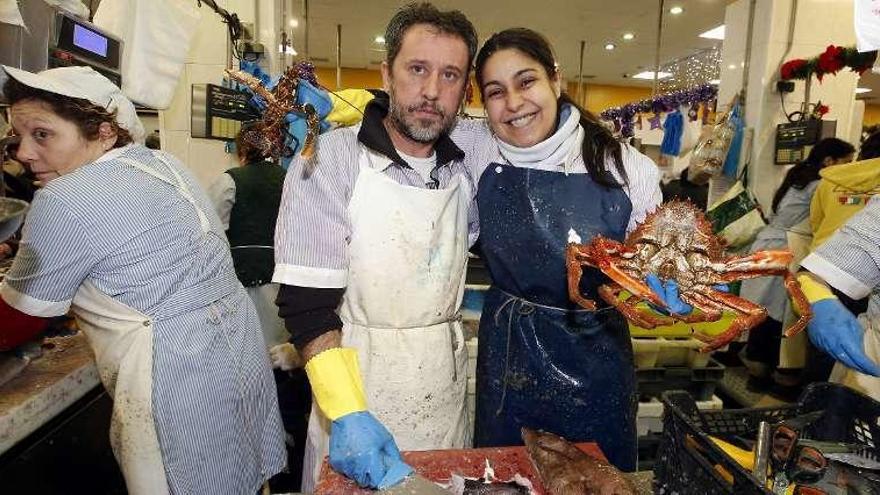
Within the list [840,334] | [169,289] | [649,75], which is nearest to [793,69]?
[840,334]

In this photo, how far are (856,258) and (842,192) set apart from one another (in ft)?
8.42

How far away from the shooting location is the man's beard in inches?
74.8

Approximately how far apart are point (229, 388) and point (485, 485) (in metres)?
1.14

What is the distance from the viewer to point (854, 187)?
389 cm

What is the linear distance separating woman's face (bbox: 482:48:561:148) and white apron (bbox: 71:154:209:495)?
54.7 inches

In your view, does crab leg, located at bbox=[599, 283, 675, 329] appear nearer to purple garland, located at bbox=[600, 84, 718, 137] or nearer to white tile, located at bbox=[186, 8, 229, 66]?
white tile, located at bbox=[186, 8, 229, 66]

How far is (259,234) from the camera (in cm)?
381

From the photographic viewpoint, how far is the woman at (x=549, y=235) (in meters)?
1.99

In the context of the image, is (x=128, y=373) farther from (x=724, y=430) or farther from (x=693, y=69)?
(x=693, y=69)

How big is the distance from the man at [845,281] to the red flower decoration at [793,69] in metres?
3.41

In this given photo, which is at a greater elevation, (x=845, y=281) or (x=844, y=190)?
(x=844, y=190)

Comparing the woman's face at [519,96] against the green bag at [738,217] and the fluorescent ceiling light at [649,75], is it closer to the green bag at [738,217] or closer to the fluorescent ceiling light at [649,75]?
the green bag at [738,217]

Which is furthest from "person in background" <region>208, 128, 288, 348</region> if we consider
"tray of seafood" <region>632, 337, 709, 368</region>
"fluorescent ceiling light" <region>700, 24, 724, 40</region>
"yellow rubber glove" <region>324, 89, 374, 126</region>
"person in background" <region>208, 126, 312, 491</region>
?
"fluorescent ceiling light" <region>700, 24, 724, 40</region>

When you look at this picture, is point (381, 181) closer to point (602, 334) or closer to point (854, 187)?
point (602, 334)
